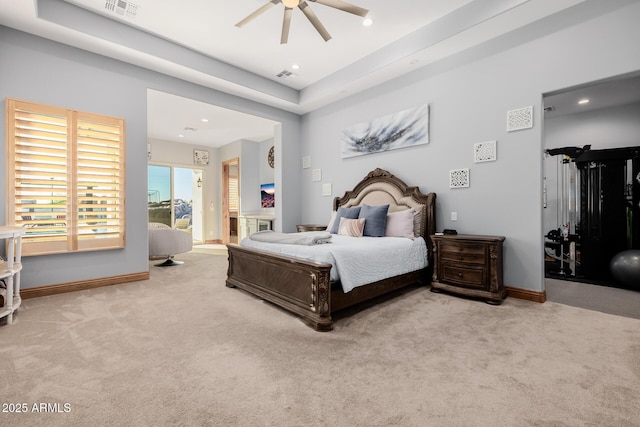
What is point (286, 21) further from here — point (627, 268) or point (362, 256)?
point (627, 268)

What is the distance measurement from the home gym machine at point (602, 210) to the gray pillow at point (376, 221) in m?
2.77

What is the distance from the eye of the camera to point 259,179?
8320 millimetres

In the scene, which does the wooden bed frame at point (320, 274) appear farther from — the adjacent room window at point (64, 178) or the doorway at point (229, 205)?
the doorway at point (229, 205)

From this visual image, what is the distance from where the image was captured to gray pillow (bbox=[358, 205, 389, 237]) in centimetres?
393

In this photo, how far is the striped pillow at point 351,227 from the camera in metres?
3.95

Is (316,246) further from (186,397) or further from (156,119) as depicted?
(156,119)

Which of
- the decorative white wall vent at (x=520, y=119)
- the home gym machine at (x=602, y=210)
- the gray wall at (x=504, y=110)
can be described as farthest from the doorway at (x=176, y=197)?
the home gym machine at (x=602, y=210)

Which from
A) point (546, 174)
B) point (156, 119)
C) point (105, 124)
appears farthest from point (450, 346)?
point (156, 119)

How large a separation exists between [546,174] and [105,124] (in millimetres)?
7594

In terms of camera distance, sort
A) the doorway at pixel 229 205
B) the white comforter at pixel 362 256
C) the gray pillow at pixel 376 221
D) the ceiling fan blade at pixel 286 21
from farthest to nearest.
→ the doorway at pixel 229 205, the gray pillow at pixel 376 221, the ceiling fan blade at pixel 286 21, the white comforter at pixel 362 256

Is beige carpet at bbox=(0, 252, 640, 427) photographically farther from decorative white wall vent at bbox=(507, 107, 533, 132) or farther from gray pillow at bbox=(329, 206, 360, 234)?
decorative white wall vent at bbox=(507, 107, 533, 132)

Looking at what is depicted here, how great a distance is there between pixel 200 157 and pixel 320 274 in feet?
24.0

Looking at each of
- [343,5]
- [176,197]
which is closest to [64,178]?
→ [343,5]


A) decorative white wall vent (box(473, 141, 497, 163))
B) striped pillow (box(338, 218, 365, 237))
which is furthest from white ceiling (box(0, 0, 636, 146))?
striped pillow (box(338, 218, 365, 237))
